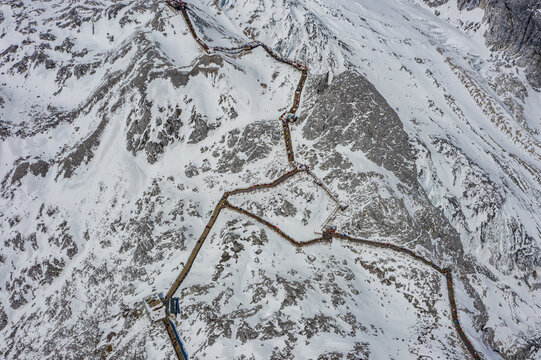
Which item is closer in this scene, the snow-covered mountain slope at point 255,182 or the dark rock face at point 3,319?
the snow-covered mountain slope at point 255,182

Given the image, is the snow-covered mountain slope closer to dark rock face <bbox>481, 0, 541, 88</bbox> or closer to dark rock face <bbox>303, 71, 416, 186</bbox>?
dark rock face <bbox>303, 71, 416, 186</bbox>

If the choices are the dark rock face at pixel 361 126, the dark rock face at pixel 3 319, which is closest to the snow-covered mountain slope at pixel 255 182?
the dark rock face at pixel 361 126

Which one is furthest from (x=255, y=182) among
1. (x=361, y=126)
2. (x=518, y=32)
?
(x=518, y=32)

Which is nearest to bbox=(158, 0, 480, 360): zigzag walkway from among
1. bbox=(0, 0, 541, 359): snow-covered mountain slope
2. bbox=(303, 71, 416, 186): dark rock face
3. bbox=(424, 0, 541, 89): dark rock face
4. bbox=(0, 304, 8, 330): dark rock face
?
bbox=(0, 0, 541, 359): snow-covered mountain slope

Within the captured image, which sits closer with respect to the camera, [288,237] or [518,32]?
[288,237]

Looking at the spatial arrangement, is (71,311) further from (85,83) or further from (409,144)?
(409,144)

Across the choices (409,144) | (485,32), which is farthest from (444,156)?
(485,32)

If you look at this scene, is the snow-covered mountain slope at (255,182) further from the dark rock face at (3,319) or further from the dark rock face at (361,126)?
the dark rock face at (3,319)

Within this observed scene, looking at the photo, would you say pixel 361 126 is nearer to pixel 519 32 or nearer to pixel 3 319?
pixel 3 319
